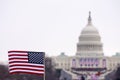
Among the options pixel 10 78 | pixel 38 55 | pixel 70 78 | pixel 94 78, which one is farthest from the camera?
pixel 70 78

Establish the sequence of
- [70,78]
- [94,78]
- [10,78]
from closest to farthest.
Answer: [94,78] → [10,78] → [70,78]

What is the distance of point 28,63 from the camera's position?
35.6m

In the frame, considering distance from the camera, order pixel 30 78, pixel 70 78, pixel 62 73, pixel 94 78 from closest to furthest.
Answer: pixel 94 78
pixel 30 78
pixel 70 78
pixel 62 73

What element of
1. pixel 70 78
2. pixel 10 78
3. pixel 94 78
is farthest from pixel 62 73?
pixel 94 78

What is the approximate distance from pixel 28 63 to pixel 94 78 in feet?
16.5

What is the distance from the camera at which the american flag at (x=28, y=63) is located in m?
35.2

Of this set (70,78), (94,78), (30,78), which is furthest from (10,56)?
(70,78)

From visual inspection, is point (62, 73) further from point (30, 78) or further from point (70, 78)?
point (30, 78)

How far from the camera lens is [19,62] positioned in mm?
35969

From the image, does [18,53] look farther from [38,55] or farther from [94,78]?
[94,78]

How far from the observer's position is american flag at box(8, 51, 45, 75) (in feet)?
115

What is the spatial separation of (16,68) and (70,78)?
468 ft

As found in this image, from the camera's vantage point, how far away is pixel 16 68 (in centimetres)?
3566

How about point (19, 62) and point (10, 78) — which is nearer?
point (19, 62)
